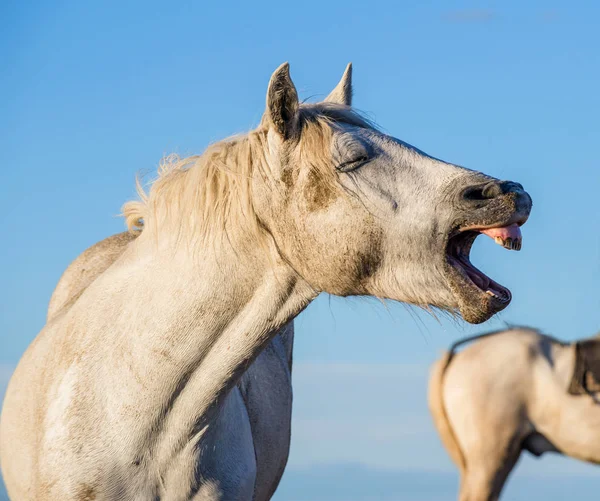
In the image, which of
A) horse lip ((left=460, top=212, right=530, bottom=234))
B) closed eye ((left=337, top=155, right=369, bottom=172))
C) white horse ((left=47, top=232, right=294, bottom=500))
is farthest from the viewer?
white horse ((left=47, top=232, right=294, bottom=500))

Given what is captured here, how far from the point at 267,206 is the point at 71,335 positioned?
98 cm

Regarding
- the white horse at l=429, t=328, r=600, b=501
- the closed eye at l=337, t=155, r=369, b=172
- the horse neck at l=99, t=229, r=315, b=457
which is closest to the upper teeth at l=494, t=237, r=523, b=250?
the closed eye at l=337, t=155, r=369, b=172

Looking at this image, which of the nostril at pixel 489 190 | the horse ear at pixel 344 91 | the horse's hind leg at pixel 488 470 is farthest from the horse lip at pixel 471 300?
the horse's hind leg at pixel 488 470

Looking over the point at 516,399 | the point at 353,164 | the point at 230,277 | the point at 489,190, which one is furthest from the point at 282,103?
the point at 516,399

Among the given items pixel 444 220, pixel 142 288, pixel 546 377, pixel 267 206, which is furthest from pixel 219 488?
pixel 546 377

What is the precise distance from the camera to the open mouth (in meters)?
3.02

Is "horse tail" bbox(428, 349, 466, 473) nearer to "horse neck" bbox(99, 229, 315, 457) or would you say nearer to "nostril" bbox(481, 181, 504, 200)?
"horse neck" bbox(99, 229, 315, 457)

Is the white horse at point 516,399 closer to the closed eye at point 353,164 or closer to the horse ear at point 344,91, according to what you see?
the horse ear at point 344,91

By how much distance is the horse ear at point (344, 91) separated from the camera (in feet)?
12.5

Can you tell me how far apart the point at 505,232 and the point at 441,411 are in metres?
3.37

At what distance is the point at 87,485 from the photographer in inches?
128

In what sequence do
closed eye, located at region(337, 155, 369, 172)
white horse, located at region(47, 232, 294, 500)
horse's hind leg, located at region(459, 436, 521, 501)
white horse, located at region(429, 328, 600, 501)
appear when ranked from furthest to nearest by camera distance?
white horse, located at region(429, 328, 600, 501) → horse's hind leg, located at region(459, 436, 521, 501) → white horse, located at region(47, 232, 294, 500) → closed eye, located at region(337, 155, 369, 172)

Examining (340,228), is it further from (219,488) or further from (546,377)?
(546,377)

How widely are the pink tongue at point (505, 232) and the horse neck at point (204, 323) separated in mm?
664
